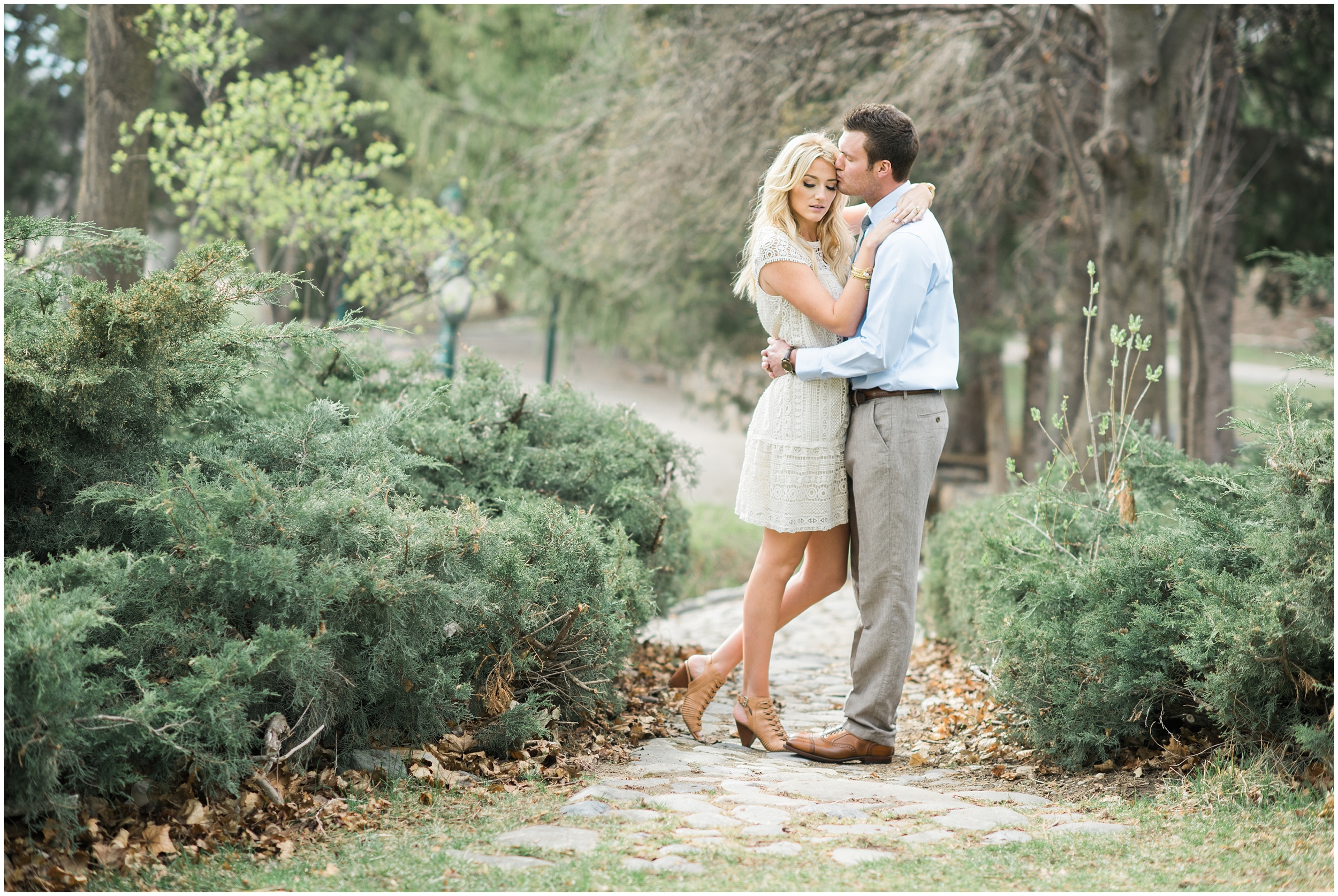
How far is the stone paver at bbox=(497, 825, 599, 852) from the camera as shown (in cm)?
282

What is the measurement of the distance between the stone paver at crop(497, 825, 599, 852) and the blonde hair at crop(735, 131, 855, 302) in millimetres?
1972

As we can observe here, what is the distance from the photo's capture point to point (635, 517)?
17.0 feet

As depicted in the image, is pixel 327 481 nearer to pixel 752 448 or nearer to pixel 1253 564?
pixel 752 448

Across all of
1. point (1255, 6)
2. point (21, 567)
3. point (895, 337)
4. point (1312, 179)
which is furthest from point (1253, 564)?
point (1312, 179)

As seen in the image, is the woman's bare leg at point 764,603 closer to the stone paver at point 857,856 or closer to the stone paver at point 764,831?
the stone paver at point 764,831

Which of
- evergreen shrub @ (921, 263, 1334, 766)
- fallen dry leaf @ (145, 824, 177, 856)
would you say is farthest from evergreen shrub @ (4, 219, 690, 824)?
evergreen shrub @ (921, 263, 1334, 766)

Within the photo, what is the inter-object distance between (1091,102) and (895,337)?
775cm

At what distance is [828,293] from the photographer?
386 centimetres

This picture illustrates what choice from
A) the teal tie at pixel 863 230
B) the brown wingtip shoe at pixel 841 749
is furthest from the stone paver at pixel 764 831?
the teal tie at pixel 863 230

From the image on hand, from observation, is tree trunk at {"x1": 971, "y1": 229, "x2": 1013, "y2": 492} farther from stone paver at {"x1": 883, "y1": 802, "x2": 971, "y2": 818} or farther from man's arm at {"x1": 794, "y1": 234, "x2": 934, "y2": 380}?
stone paver at {"x1": 883, "y1": 802, "x2": 971, "y2": 818}

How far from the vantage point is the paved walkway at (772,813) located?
283cm

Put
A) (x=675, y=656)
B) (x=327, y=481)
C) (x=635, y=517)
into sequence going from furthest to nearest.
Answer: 1. (x=675, y=656)
2. (x=635, y=517)
3. (x=327, y=481)

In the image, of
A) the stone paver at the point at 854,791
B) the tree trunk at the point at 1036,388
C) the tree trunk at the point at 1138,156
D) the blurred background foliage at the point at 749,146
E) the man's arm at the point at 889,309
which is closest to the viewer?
the stone paver at the point at 854,791

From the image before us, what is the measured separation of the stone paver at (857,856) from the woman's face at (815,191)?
85.5 inches
